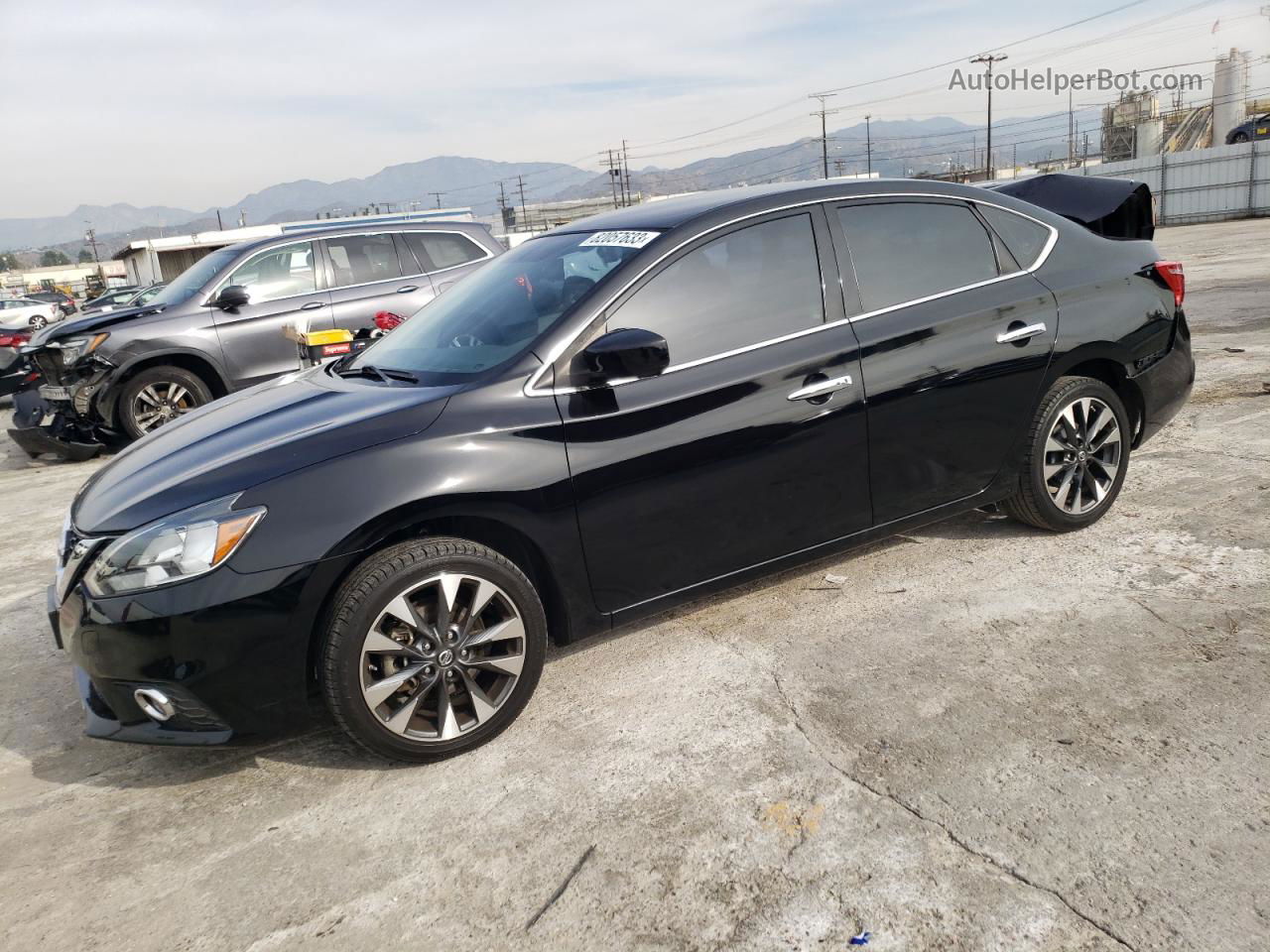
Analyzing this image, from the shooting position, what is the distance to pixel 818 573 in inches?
168

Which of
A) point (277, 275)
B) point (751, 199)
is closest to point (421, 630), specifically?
point (751, 199)

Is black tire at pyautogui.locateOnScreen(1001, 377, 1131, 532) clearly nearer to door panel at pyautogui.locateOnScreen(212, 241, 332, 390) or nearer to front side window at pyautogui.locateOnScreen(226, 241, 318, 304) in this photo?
door panel at pyautogui.locateOnScreen(212, 241, 332, 390)

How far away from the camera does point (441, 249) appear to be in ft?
28.6

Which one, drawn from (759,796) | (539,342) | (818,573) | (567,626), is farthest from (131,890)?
(818,573)

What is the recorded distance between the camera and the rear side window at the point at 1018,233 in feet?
13.5

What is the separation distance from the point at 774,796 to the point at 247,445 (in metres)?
2.00

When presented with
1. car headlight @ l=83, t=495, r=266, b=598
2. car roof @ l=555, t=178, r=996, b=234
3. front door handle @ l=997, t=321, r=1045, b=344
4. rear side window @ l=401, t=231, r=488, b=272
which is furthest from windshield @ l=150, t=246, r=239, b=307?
front door handle @ l=997, t=321, r=1045, b=344

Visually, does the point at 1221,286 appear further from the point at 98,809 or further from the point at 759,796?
the point at 98,809

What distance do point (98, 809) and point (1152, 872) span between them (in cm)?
299

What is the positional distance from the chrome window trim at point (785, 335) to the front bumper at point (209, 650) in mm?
932

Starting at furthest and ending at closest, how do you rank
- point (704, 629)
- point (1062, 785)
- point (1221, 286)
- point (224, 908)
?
point (1221, 286), point (704, 629), point (1062, 785), point (224, 908)

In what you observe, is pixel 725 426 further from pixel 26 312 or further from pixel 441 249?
pixel 26 312

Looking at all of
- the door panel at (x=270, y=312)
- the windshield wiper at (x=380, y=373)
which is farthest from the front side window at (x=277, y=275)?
the windshield wiper at (x=380, y=373)

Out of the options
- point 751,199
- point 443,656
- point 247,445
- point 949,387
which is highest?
point 751,199
